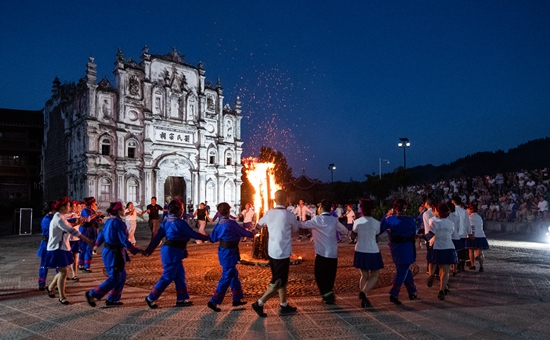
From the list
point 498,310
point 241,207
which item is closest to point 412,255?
point 498,310

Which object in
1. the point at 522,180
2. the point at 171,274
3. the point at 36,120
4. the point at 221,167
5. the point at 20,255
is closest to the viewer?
the point at 171,274

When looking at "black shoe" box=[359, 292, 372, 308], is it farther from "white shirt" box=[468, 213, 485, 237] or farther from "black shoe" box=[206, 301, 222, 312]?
"white shirt" box=[468, 213, 485, 237]

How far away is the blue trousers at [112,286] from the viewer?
6191mm

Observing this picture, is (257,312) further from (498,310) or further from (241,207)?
(241,207)

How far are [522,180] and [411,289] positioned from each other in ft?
67.2

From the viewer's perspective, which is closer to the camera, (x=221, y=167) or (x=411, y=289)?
(x=411, y=289)

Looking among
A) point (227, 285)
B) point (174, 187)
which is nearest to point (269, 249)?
point (227, 285)

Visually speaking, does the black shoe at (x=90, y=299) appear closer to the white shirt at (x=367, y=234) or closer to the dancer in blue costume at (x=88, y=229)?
the dancer in blue costume at (x=88, y=229)

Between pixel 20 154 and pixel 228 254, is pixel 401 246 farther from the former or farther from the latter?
pixel 20 154

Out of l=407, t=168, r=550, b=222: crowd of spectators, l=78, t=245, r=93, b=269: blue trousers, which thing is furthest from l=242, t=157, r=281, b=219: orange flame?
l=407, t=168, r=550, b=222: crowd of spectators

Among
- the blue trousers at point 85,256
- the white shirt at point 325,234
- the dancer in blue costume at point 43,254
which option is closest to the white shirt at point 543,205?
the white shirt at point 325,234

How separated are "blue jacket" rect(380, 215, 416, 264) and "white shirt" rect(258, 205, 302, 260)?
172 cm

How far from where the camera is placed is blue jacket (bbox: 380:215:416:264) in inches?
255

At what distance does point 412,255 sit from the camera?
256 inches
